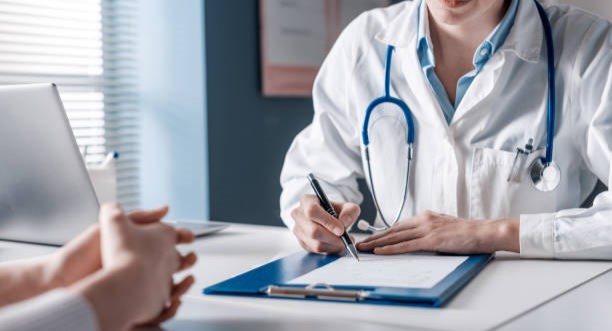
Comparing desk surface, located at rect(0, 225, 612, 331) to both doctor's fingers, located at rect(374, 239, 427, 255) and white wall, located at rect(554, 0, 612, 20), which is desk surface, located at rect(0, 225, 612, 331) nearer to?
doctor's fingers, located at rect(374, 239, 427, 255)

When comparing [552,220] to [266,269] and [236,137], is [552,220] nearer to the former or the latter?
[266,269]

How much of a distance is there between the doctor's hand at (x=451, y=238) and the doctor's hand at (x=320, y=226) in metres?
0.05

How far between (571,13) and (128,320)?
1.18m

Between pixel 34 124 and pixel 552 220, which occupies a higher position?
pixel 34 124

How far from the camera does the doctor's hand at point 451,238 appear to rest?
116 centimetres

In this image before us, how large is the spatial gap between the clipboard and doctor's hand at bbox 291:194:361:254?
100 mm

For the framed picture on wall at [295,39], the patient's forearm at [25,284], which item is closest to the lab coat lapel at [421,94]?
the patient's forearm at [25,284]

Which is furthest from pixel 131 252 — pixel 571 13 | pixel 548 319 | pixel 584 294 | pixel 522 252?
pixel 571 13

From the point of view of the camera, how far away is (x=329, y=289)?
0.89 metres

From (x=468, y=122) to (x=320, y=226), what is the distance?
0.45m

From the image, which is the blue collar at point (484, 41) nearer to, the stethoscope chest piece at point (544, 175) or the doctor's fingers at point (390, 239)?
the stethoscope chest piece at point (544, 175)

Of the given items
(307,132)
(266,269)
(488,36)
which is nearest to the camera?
(266,269)

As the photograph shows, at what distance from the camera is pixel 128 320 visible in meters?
0.70

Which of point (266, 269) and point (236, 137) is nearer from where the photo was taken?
point (266, 269)
